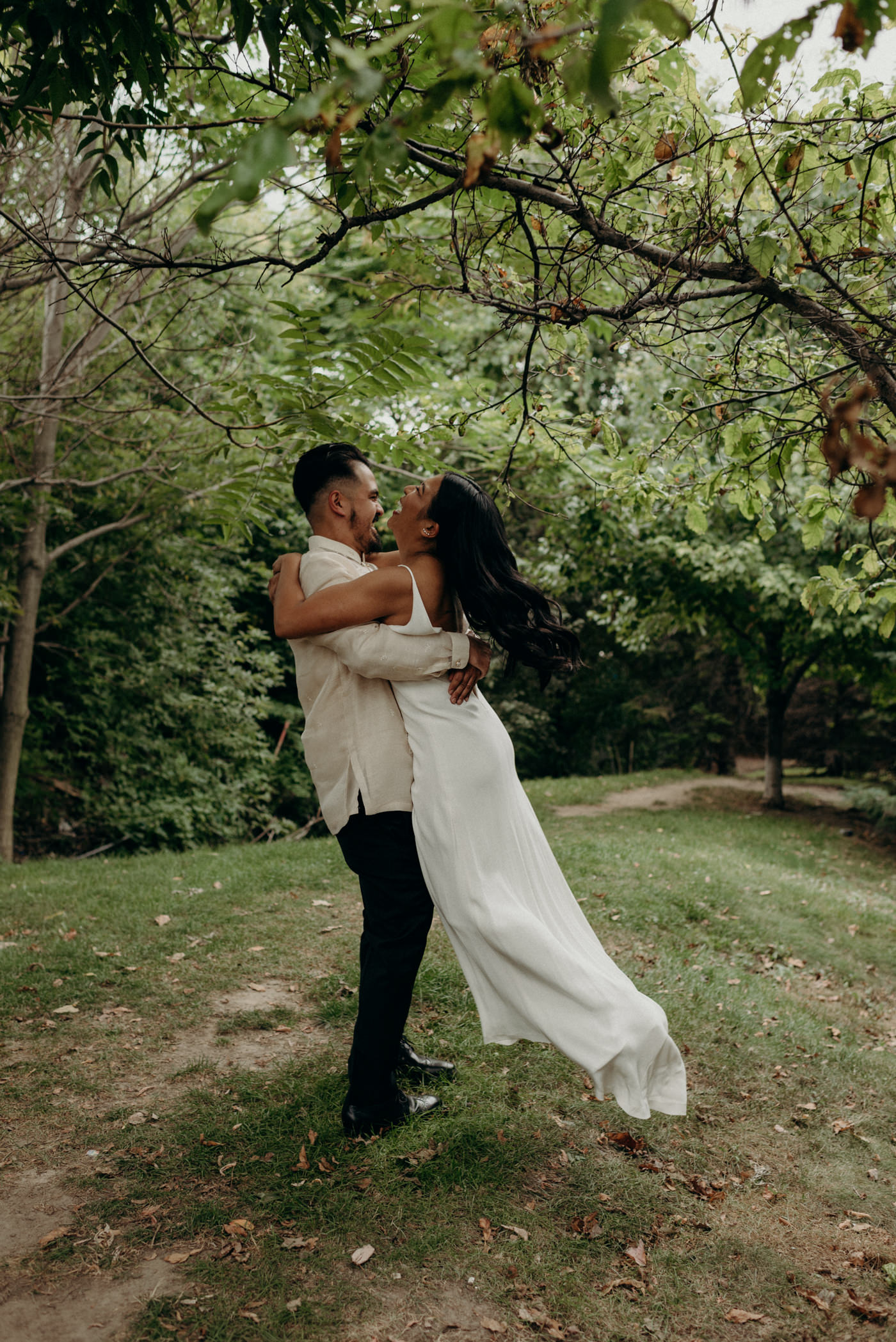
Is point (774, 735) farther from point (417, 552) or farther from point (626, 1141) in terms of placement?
point (417, 552)

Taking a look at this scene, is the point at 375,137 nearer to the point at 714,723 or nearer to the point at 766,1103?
the point at 766,1103

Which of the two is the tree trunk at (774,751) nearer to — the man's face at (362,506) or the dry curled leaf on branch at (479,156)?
the man's face at (362,506)

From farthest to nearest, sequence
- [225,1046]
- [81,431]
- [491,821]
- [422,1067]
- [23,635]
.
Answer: [81,431]
[23,635]
[225,1046]
[422,1067]
[491,821]

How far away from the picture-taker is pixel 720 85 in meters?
3.04

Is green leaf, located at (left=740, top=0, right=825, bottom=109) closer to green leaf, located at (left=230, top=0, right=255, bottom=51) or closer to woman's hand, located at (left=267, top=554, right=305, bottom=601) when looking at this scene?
green leaf, located at (left=230, top=0, right=255, bottom=51)

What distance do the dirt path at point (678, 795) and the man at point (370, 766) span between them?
9605 mm

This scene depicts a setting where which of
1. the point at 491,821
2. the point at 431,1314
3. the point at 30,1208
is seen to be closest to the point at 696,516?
the point at 491,821

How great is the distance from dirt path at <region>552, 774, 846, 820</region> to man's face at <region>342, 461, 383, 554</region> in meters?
9.77

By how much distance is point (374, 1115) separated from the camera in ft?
11.3

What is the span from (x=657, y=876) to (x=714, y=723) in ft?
47.8

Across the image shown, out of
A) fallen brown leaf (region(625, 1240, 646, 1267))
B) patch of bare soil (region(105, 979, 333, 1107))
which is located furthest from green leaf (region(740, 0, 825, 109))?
patch of bare soil (region(105, 979, 333, 1107))

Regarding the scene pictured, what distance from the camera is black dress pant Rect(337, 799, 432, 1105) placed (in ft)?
10.6

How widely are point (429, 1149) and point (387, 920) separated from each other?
0.93 meters

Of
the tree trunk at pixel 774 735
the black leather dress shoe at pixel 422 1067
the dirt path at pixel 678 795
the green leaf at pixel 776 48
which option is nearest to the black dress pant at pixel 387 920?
the black leather dress shoe at pixel 422 1067
